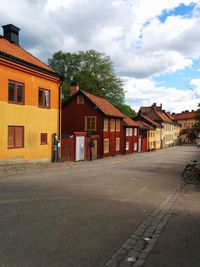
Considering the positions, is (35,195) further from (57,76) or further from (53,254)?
(57,76)

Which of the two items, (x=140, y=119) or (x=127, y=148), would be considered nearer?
(x=127, y=148)

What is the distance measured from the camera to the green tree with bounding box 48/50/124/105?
61938 mm

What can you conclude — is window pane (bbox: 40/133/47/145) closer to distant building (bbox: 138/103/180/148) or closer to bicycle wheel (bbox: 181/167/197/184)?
bicycle wheel (bbox: 181/167/197/184)

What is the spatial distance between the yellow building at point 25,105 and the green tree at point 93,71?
35196 millimetres

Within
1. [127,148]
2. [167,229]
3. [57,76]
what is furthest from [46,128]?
[127,148]

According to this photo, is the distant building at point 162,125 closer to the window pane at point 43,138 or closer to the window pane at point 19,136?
the window pane at point 43,138

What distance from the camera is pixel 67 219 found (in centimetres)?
792

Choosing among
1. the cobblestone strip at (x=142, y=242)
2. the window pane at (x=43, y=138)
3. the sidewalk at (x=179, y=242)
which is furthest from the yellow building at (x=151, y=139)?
the cobblestone strip at (x=142, y=242)

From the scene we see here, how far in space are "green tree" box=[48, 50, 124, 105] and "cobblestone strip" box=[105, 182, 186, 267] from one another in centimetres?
5293

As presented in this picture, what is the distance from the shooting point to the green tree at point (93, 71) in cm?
6194

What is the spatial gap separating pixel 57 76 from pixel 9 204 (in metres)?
18.0

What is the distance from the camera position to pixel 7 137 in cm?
2095

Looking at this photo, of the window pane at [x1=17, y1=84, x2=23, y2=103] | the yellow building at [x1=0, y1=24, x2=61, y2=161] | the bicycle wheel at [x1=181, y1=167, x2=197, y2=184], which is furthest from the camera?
the window pane at [x1=17, y1=84, x2=23, y2=103]

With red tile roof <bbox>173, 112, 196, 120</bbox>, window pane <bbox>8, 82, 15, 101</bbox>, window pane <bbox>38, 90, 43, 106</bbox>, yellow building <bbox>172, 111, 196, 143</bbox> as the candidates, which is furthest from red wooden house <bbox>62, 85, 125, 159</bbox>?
red tile roof <bbox>173, 112, 196, 120</bbox>
